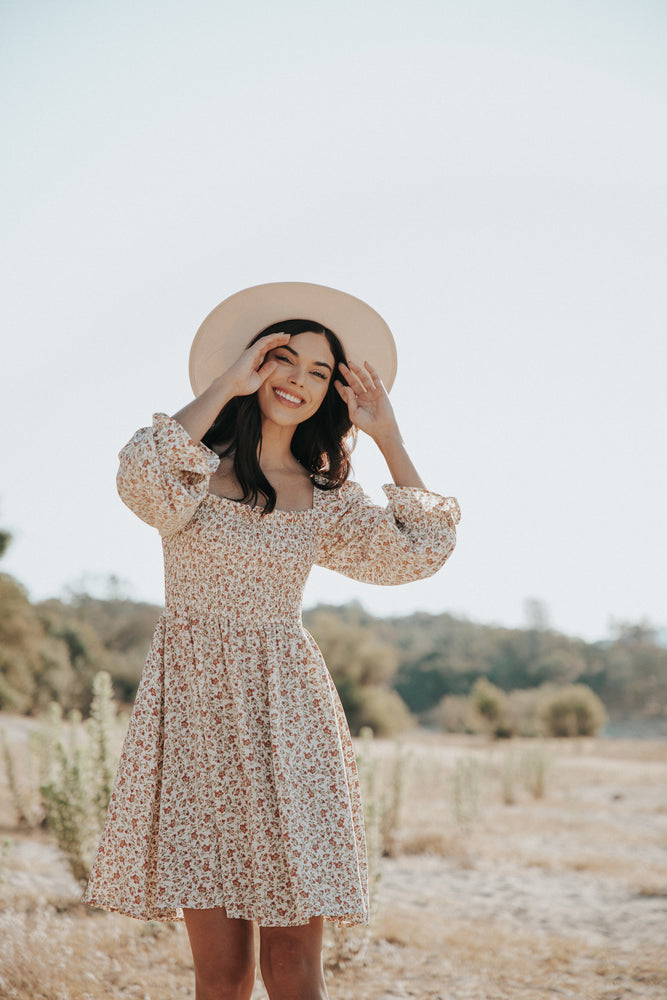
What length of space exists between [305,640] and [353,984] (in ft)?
7.37

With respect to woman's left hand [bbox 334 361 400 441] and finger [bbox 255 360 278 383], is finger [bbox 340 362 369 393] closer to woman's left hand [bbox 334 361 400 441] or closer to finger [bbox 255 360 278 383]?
woman's left hand [bbox 334 361 400 441]

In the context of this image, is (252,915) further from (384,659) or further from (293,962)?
(384,659)

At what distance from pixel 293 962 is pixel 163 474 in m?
1.16

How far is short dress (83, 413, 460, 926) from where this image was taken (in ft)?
6.36

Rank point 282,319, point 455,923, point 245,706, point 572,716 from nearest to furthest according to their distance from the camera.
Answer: point 245,706 → point 282,319 → point 455,923 → point 572,716

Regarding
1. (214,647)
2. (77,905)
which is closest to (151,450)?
(214,647)

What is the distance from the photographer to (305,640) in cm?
217

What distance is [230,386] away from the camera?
7.16 feet

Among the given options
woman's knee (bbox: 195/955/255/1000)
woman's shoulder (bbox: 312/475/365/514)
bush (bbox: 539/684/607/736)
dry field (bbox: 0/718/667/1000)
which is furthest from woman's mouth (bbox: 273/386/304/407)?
bush (bbox: 539/684/607/736)

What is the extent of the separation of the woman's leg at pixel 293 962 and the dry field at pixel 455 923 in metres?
1.52

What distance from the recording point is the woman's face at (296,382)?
2381mm

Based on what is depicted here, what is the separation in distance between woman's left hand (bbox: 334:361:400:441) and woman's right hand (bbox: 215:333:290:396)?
0.83ft

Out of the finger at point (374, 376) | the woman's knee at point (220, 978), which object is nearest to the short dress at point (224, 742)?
the woman's knee at point (220, 978)

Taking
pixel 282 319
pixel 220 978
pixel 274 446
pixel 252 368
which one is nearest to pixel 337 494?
pixel 274 446
